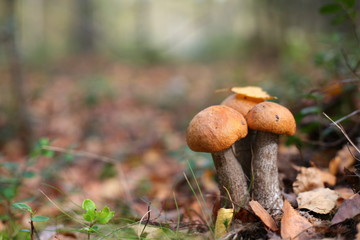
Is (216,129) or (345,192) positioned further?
(345,192)

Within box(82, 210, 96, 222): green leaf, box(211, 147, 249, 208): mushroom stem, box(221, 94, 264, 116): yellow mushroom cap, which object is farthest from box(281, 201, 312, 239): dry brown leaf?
box(82, 210, 96, 222): green leaf

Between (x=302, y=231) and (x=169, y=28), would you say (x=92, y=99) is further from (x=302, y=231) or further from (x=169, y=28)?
(x=169, y=28)

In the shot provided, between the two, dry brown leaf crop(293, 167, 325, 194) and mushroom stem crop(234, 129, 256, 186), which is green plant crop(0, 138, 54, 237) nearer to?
mushroom stem crop(234, 129, 256, 186)

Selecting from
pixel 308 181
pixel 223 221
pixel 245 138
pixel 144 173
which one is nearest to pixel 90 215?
pixel 223 221

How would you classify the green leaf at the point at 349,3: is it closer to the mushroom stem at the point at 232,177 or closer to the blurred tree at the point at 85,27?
the mushroom stem at the point at 232,177

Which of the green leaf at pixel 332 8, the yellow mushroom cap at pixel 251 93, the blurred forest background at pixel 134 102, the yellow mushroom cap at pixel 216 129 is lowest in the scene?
the blurred forest background at pixel 134 102

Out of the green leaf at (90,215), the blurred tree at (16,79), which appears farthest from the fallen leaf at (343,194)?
the blurred tree at (16,79)

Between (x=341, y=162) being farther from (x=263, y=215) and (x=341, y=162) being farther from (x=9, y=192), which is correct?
(x=9, y=192)
